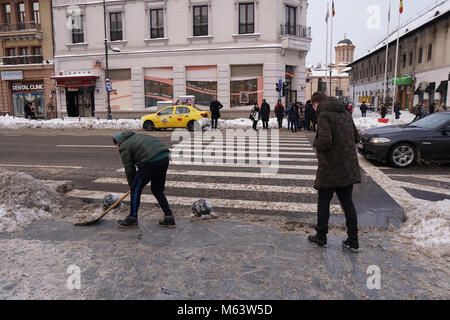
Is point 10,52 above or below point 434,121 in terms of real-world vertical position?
above

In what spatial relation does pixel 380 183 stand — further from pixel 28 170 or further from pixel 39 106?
pixel 39 106

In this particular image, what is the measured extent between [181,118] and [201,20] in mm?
11220

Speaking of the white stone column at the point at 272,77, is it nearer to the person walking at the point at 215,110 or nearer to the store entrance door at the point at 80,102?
the person walking at the point at 215,110

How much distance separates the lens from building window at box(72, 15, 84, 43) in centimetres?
2956

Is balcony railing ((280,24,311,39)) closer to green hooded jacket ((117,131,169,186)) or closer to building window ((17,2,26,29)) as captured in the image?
building window ((17,2,26,29))

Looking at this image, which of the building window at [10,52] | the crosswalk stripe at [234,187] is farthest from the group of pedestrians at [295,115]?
the building window at [10,52]

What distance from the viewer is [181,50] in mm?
27328

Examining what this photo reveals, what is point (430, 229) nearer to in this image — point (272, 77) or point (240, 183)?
point (240, 183)

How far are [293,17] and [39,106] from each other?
971 inches

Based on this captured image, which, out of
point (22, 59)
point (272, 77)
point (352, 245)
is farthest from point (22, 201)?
point (22, 59)

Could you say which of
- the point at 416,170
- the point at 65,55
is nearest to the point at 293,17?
the point at 65,55

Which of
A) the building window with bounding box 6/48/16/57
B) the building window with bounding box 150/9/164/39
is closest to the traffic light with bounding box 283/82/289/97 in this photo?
the building window with bounding box 150/9/164/39

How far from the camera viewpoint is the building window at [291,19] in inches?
1065
